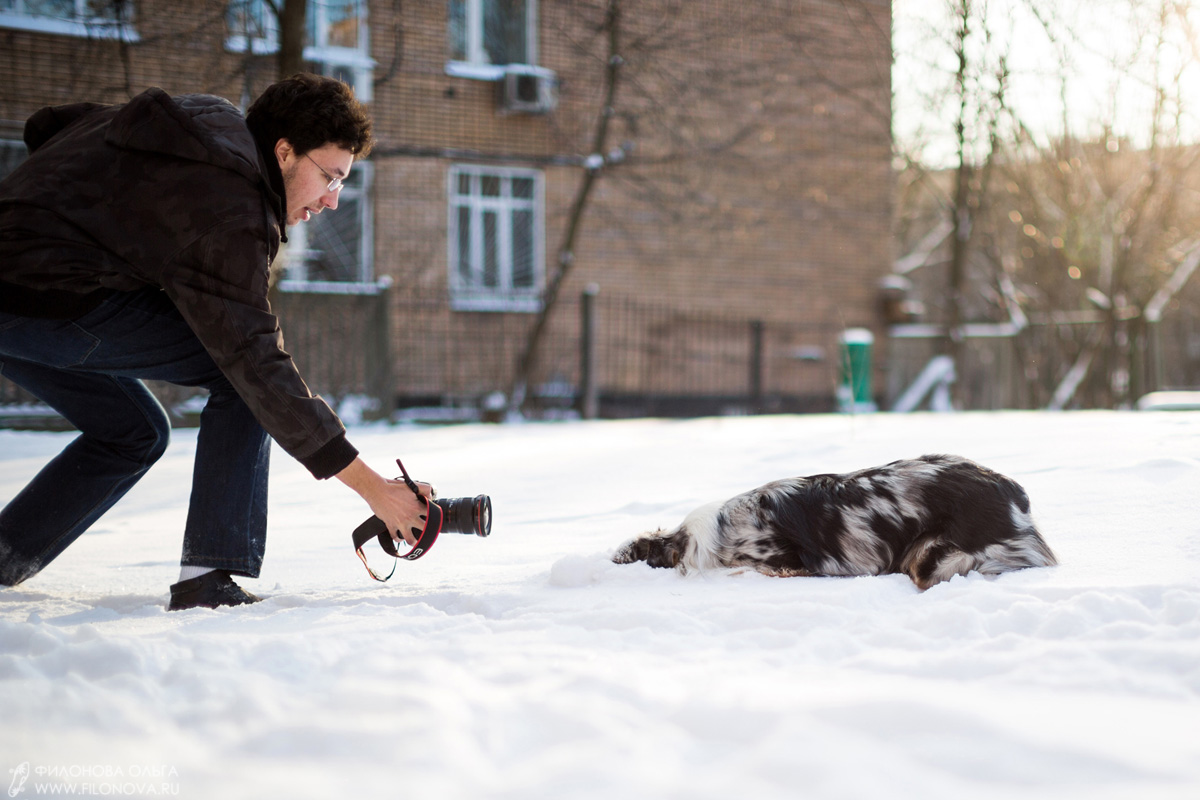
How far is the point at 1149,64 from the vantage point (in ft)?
34.6

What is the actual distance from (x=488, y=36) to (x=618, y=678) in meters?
12.2

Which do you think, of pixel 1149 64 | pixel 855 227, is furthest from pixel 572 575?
pixel 855 227

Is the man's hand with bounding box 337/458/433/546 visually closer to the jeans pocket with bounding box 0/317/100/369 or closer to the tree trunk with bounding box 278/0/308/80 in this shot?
the jeans pocket with bounding box 0/317/100/369

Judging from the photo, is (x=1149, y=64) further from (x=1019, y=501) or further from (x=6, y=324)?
(x=6, y=324)

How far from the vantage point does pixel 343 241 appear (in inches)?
468

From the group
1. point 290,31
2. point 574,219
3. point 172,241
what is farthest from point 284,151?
point 574,219

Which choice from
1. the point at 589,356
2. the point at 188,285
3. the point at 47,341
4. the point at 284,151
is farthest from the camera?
the point at 589,356

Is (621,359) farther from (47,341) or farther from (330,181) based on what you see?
(47,341)

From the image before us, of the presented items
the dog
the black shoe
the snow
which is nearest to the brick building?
the black shoe

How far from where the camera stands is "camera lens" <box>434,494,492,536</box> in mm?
2459

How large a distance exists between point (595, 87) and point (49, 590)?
1112cm

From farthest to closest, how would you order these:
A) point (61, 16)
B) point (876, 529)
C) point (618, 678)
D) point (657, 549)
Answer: point (61, 16)
point (657, 549)
point (876, 529)
point (618, 678)

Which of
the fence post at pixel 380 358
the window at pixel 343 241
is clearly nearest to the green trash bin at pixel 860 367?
the fence post at pixel 380 358

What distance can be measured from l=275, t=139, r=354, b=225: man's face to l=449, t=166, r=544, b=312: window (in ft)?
31.8
